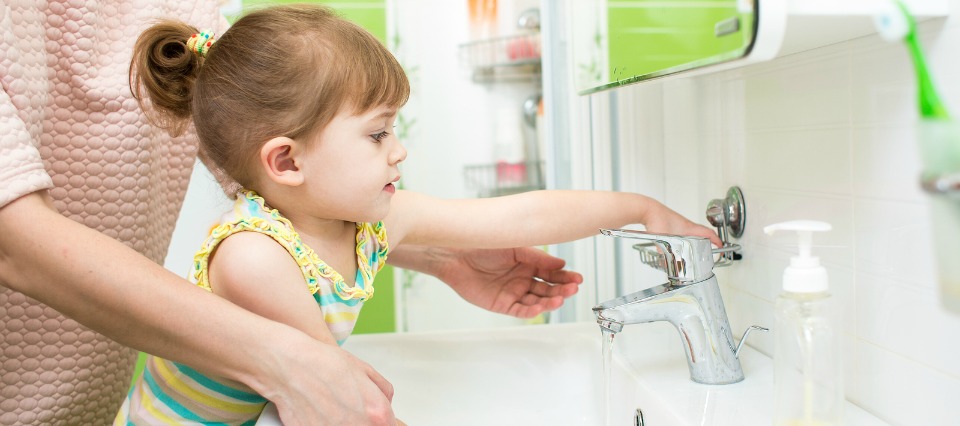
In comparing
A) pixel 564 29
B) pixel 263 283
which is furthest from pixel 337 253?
pixel 564 29

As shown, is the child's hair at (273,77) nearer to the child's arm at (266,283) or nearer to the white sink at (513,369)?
the child's arm at (266,283)

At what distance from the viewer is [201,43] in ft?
2.93

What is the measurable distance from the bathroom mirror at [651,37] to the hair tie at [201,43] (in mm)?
456

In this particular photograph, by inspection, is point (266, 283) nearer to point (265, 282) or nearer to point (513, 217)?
point (265, 282)

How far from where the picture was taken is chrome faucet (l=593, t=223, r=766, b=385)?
35.4 inches

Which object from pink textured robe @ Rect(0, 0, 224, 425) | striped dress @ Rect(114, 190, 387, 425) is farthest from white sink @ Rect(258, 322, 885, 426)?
pink textured robe @ Rect(0, 0, 224, 425)

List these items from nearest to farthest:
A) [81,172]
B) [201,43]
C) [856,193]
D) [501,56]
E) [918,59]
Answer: [918,59]
[856,193]
[201,43]
[81,172]
[501,56]

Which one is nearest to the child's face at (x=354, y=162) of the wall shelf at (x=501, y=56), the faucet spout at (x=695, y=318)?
the faucet spout at (x=695, y=318)

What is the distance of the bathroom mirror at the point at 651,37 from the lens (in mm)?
665

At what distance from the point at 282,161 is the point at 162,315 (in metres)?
0.20

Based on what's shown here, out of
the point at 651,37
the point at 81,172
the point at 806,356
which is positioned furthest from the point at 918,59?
the point at 81,172

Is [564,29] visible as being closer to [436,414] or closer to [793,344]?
[436,414]

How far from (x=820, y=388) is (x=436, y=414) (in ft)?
1.92

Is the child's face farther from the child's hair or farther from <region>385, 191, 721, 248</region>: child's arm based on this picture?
<region>385, 191, 721, 248</region>: child's arm
